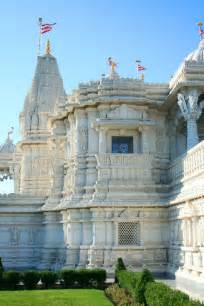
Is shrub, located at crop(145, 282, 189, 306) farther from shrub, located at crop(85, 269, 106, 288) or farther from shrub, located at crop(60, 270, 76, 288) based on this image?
shrub, located at crop(60, 270, 76, 288)

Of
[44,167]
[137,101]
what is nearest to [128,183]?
[137,101]

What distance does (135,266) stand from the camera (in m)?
22.8

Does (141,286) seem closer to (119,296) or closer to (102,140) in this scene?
(119,296)

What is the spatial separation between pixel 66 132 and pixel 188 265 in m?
12.2

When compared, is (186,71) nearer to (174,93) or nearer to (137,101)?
(174,93)

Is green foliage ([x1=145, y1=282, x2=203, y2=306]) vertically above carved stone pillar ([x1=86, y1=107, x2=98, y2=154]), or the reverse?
carved stone pillar ([x1=86, y1=107, x2=98, y2=154])

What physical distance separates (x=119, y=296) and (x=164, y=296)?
5061 mm

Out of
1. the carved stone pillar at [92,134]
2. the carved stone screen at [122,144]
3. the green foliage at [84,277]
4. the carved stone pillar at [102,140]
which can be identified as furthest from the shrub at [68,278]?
the carved stone screen at [122,144]

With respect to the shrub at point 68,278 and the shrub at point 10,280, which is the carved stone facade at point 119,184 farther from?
the shrub at point 10,280

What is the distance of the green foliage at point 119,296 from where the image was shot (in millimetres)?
14454

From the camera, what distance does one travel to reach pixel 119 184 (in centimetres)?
2388

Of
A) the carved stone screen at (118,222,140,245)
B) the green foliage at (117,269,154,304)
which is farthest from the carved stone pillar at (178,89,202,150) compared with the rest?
the green foliage at (117,269,154,304)

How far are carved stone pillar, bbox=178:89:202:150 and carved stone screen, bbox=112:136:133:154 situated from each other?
393 centimetres

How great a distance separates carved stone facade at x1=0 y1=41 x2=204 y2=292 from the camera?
22.4 meters
